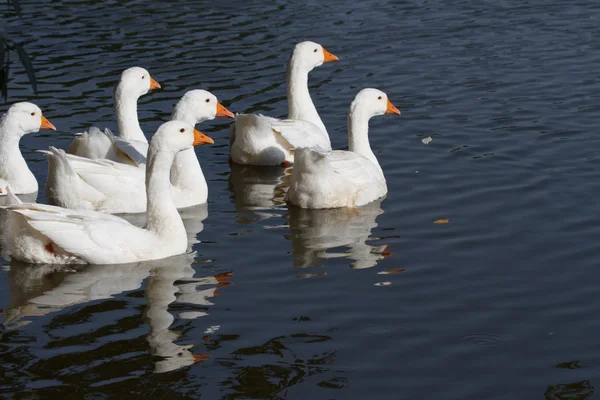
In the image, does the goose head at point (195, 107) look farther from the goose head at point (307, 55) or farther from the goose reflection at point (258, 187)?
the goose head at point (307, 55)

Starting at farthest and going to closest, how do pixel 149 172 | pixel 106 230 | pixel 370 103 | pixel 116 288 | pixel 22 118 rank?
pixel 370 103 < pixel 22 118 < pixel 149 172 < pixel 106 230 < pixel 116 288

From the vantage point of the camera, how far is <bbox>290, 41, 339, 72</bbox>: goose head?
47.5 ft

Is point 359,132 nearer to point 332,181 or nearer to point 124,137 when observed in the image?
point 332,181

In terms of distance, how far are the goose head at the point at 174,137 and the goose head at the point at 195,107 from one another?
200 centimetres

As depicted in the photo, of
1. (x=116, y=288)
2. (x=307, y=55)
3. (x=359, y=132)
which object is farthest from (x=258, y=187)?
(x=116, y=288)

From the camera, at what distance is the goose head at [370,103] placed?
1266cm

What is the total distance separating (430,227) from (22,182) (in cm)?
487

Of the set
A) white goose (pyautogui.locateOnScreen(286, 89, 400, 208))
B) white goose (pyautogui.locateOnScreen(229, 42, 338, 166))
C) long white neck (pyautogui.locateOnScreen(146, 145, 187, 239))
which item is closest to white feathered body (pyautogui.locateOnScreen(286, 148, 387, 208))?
white goose (pyautogui.locateOnScreen(286, 89, 400, 208))

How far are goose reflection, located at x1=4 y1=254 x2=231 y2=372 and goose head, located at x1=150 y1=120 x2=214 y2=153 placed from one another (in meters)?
1.06

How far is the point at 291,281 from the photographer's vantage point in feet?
30.7

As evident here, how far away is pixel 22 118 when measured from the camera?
40.7 feet

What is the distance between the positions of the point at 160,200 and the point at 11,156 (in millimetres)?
3133

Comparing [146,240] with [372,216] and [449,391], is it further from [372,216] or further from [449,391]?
[449,391]

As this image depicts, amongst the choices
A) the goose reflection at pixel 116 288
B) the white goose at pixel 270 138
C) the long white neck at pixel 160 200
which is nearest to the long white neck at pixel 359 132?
the white goose at pixel 270 138
